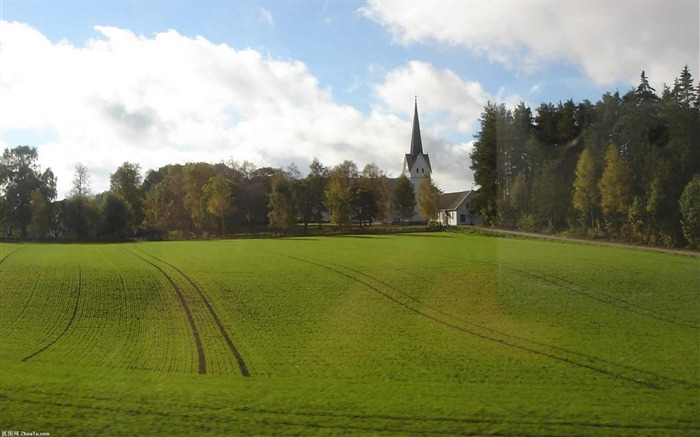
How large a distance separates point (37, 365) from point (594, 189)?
50390 millimetres

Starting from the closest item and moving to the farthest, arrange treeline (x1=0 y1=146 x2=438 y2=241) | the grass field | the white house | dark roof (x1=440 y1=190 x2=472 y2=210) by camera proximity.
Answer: the grass field, treeline (x1=0 y1=146 x2=438 y2=241), the white house, dark roof (x1=440 y1=190 x2=472 y2=210)

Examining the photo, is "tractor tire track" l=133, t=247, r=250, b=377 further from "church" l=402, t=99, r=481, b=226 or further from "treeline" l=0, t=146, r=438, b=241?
"church" l=402, t=99, r=481, b=226

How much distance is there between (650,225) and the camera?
4672 cm

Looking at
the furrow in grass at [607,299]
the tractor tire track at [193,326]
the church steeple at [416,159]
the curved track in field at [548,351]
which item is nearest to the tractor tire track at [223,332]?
the tractor tire track at [193,326]

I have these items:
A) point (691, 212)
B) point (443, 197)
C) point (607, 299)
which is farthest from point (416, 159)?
point (607, 299)

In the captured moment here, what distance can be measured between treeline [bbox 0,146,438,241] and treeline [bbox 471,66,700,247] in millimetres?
17638

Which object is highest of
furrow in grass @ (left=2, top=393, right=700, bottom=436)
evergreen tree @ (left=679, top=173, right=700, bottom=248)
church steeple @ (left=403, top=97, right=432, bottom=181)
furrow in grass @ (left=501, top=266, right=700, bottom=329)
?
church steeple @ (left=403, top=97, right=432, bottom=181)

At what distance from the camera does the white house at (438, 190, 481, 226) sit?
293ft

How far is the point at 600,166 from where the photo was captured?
5409 cm

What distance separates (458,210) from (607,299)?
6675cm

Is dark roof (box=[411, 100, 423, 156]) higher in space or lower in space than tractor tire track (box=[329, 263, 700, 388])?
higher

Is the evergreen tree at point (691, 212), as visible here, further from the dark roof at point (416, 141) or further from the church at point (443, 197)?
the dark roof at point (416, 141)

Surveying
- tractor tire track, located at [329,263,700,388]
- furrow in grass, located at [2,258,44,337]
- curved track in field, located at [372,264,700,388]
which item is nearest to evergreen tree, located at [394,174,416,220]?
tractor tire track, located at [329,263,700,388]

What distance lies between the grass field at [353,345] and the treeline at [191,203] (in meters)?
36.8
